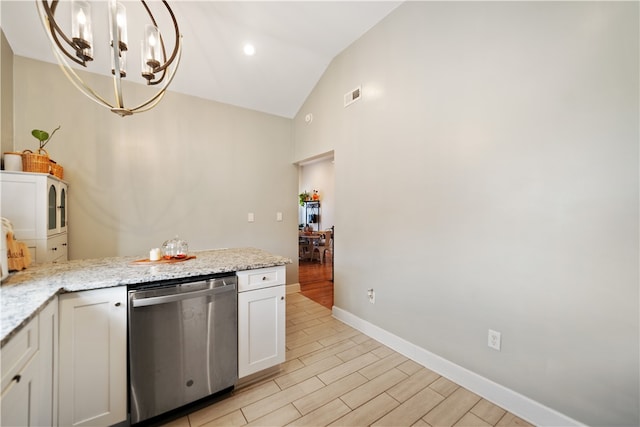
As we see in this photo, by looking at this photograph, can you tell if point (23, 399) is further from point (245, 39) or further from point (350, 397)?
point (245, 39)

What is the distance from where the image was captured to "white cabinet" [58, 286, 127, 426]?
4.26 feet

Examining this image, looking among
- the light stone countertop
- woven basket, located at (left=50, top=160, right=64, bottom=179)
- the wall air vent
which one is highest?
the wall air vent

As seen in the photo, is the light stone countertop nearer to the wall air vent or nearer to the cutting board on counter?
the cutting board on counter

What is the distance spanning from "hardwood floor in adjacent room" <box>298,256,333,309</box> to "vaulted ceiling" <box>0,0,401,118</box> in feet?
9.87

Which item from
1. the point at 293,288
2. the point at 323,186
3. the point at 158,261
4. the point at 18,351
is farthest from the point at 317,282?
the point at 323,186

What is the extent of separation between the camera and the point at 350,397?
70.0 inches

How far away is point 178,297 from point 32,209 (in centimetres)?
165

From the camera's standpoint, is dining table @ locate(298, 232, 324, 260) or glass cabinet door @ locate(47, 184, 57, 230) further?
dining table @ locate(298, 232, 324, 260)

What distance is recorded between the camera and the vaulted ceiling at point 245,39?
7.58 feet

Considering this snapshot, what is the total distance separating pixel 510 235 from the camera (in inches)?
65.4

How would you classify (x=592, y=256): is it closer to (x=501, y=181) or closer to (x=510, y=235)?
(x=510, y=235)

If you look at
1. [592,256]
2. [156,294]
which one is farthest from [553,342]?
[156,294]

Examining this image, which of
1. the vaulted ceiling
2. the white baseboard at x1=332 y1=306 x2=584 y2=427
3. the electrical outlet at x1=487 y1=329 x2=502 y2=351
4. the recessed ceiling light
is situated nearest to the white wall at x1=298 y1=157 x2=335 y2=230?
the vaulted ceiling

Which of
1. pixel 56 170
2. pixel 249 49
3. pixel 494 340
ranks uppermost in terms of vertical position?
pixel 249 49
